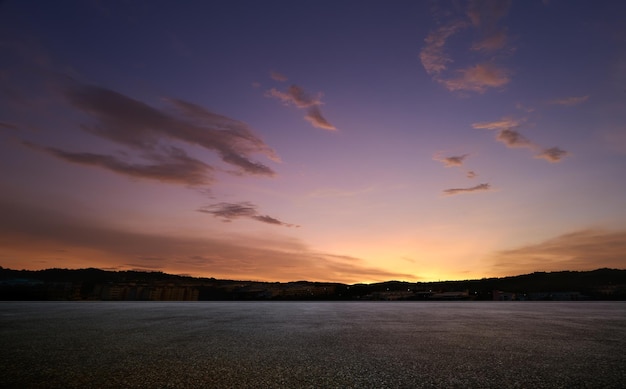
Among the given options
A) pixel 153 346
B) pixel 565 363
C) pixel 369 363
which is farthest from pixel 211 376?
pixel 565 363

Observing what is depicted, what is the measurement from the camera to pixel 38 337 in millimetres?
12008

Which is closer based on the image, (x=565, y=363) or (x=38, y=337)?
(x=565, y=363)

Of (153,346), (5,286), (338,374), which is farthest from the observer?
(5,286)

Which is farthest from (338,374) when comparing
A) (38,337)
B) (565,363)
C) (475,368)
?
(38,337)

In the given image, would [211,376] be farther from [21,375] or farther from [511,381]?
[511,381]

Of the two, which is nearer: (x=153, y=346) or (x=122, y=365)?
(x=122, y=365)

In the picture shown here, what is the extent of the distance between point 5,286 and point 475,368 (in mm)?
143036

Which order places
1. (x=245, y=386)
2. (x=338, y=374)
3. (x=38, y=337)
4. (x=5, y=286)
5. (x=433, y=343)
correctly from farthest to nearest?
(x=5, y=286) → (x=38, y=337) → (x=433, y=343) → (x=338, y=374) → (x=245, y=386)

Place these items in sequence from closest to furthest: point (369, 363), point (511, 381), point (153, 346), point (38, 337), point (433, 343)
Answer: point (511, 381), point (369, 363), point (153, 346), point (433, 343), point (38, 337)

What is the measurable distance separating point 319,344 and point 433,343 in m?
3.58

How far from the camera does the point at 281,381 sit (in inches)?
236

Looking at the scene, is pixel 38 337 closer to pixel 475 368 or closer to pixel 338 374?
pixel 338 374

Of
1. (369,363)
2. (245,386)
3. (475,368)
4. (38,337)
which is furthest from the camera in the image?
(38,337)

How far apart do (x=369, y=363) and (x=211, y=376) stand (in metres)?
3.29
